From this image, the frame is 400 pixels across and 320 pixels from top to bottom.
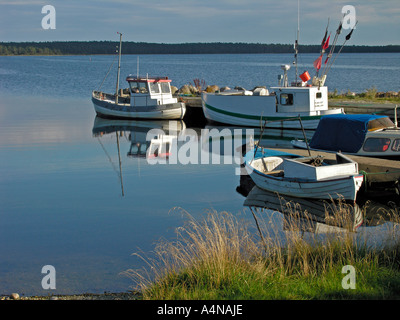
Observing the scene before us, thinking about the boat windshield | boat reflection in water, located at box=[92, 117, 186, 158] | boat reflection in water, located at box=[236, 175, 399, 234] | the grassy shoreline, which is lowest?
boat reflection in water, located at box=[236, 175, 399, 234]

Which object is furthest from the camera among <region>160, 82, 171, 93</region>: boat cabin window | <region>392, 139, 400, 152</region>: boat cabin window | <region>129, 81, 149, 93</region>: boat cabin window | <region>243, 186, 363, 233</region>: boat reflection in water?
<region>160, 82, 171, 93</region>: boat cabin window

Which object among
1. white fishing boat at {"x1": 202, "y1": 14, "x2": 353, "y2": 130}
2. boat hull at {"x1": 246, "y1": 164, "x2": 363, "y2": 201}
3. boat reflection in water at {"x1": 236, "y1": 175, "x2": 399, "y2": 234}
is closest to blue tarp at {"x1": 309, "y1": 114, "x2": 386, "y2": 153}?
boat reflection in water at {"x1": 236, "y1": 175, "x2": 399, "y2": 234}

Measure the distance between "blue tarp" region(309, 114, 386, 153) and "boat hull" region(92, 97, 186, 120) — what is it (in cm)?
1568

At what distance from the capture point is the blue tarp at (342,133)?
17.9 metres

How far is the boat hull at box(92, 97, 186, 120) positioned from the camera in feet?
111

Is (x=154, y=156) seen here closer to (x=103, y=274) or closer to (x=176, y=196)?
(x=176, y=196)

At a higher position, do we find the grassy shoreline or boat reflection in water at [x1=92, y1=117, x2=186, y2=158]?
boat reflection in water at [x1=92, y1=117, x2=186, y2=158]

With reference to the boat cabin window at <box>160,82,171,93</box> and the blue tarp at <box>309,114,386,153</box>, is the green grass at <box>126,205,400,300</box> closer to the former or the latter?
the blue tarp at <box>309,114,386,153</box>

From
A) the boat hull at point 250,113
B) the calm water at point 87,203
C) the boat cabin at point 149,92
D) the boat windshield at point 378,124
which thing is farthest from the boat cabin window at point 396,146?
the boat cabin at point 149,92

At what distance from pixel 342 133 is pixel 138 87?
1873 centimetres

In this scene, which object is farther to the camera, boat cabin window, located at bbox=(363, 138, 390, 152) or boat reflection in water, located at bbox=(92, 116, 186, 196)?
boat reflection in water, located at bbox=(92, 116, 186, 196)

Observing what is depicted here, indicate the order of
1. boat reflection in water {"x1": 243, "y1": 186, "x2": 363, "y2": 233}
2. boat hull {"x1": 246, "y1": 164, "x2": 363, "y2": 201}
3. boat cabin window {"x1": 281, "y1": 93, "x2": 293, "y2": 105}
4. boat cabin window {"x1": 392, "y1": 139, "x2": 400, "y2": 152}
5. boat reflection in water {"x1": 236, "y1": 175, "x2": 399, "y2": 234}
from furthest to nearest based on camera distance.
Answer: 1. boat cabin window {"x1": 281, "y1": 93, "x2": 293, "y2": 105}
2. boat cabin window {"x1": 392, "y1": 139, "x2": 400, "y2": 152}
3. boat hull {"x1": 246, "y1": 164, "x2": 363, "y2": 201}
4. boat reflection in water {"x1": 243, "y1": 186, "x2": 363, "y2": 233}
5. boat reflection in water {"x1": 236, "y1": 175, "x2": 399, "y2": 234}

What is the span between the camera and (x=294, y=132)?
96.4ft

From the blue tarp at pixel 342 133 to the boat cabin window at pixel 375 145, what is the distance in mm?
190
